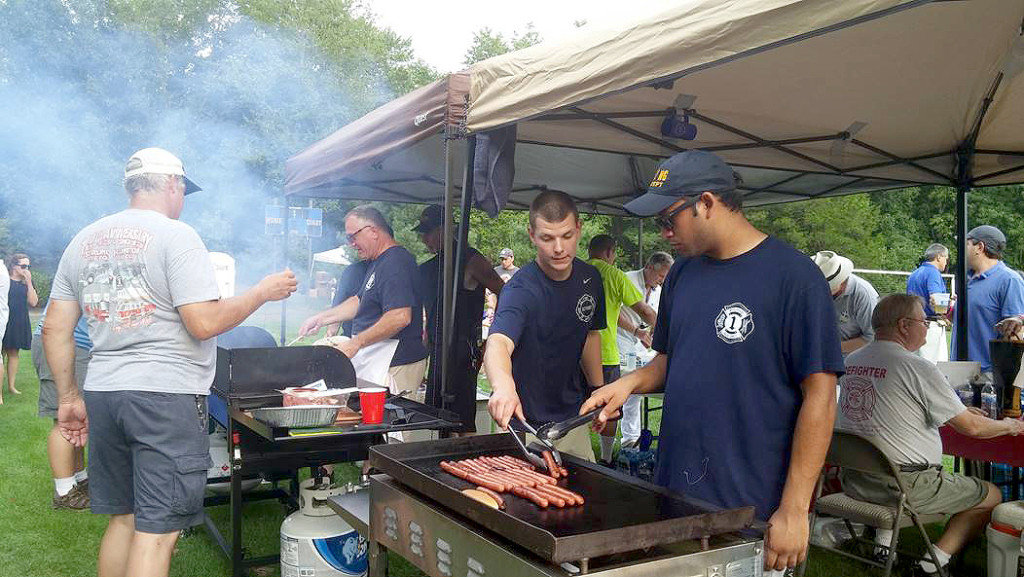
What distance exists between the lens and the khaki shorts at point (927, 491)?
345cm

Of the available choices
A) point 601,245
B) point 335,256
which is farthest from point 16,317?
point 335,256

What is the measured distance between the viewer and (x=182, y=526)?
2.69 m

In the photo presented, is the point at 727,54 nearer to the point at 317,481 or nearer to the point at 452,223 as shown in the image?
the point at 452,223

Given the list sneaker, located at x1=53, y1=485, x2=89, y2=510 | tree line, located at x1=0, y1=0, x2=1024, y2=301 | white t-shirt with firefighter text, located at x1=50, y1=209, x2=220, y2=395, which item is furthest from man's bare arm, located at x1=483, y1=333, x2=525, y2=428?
tree line, located at x1=0, y1=0, x2=1024, y2=301

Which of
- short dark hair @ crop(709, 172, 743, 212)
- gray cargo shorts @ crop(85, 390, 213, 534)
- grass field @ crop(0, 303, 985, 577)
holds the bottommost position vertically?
grass field @ crop(0, 303, 985, 577)

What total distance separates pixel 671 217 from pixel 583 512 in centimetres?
82

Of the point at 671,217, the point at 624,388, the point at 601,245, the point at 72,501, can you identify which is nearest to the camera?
the point at 671,217

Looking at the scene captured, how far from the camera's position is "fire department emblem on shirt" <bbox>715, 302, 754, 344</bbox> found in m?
1.89

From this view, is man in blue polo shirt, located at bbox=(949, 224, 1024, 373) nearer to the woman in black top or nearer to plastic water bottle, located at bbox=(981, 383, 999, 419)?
plastic water bottle, located at bbox=(981, 383, 999, 419)

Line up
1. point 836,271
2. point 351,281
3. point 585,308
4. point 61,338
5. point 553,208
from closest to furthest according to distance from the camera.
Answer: point 553,208 < point 61,338 < point 585,308 < point 836,271 < point 351,281

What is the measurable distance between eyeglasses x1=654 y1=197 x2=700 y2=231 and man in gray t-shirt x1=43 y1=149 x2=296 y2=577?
164cm

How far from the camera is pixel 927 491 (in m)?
3.46

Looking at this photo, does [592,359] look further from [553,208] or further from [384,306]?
[384,306]

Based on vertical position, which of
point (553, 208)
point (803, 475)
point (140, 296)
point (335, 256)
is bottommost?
point (803, 475)
